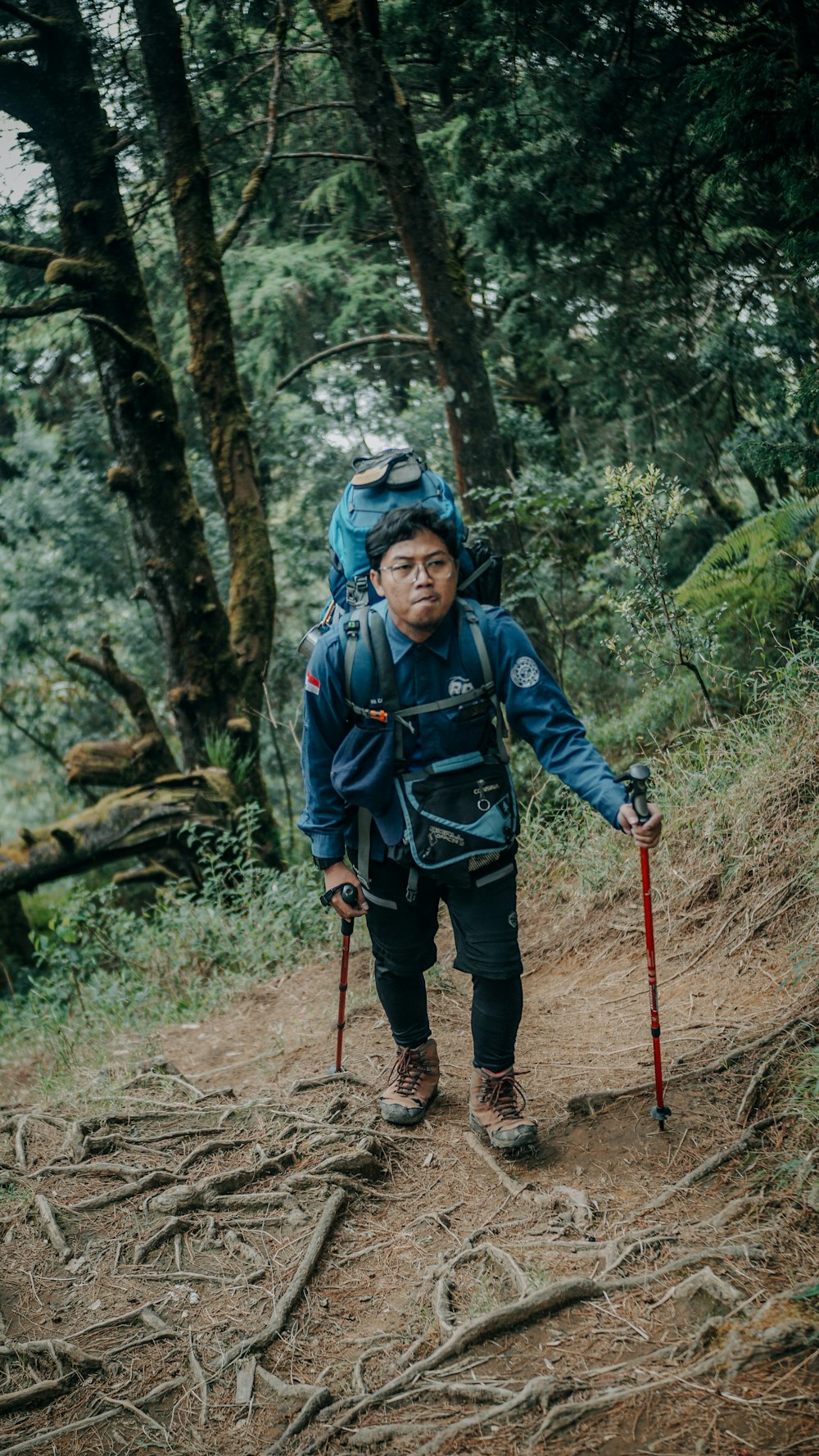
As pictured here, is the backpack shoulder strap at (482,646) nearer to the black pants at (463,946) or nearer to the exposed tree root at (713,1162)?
the black pants at (463,946)

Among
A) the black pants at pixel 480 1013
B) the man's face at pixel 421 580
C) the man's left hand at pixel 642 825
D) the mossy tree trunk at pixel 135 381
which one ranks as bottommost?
the black pants at pixel 480 1013

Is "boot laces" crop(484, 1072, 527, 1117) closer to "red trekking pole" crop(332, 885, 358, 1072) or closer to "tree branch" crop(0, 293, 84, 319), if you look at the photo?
"red trekking pole" crop(332, 885, 358, 1072)

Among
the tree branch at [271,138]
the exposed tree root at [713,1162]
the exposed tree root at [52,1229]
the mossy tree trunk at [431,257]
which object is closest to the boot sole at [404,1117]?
the exposed tree root at [713,1162]

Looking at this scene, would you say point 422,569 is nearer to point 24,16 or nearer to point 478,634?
point 478,634

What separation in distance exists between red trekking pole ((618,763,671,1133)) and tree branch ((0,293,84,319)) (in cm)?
635

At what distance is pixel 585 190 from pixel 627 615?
3899 millimetres

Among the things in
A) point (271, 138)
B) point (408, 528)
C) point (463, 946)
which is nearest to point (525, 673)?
point (408, 528)

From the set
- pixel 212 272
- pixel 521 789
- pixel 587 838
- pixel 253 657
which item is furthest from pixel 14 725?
pixel 587 838

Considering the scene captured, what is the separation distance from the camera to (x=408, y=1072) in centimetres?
406

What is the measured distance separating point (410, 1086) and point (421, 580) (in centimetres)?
Answer: 202

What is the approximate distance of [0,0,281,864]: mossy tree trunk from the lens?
8703 mm

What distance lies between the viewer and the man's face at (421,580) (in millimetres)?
3330

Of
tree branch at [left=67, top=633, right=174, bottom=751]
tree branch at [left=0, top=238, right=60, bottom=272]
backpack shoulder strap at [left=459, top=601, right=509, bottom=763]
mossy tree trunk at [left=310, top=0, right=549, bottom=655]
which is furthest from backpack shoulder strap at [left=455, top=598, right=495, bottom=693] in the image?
tree branch at [left=0, top=238, right=60, bottom=272]

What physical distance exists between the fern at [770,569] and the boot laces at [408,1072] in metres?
3.65
